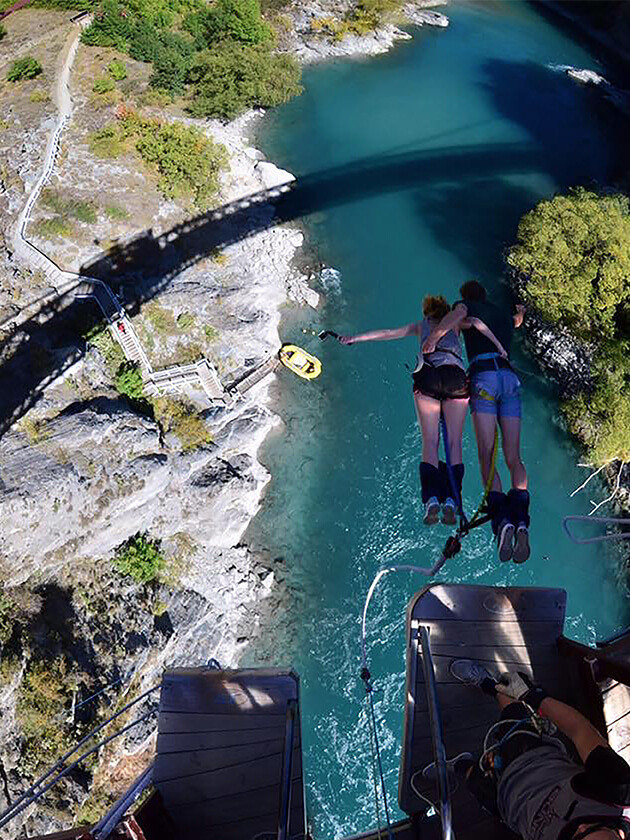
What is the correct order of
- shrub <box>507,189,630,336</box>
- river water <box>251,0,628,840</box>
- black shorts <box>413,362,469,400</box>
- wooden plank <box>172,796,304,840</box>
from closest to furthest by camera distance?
wooden plank <box>172,796,304,840</box>
black shorts <box>413,362,469,400</box>
river water <box>251,0,628,840</box>
shrub <box>507,189,630,336</box>

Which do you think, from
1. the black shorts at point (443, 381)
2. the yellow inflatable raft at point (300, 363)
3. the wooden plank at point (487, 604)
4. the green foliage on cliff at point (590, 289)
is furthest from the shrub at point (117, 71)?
the wooden plank at point (487, 604)

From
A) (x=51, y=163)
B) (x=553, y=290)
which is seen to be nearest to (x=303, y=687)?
(x=553, y=290)

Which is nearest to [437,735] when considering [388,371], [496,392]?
[496,392]

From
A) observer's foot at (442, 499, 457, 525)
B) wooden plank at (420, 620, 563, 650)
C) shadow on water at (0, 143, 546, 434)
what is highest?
observer's foot at (442, 499, 457, 525)

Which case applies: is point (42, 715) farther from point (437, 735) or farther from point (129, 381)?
point (437, 735)

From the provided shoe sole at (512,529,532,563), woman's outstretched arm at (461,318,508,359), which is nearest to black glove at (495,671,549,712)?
shoe sole at (512,529,532,563)

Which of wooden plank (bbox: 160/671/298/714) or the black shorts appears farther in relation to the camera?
the black shorts

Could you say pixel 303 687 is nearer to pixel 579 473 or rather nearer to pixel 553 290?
pixel 579 473

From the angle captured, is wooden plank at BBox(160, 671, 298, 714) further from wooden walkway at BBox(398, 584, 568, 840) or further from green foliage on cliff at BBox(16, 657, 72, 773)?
green foliage on cliff at BBox(16, 657, 72, 773)
